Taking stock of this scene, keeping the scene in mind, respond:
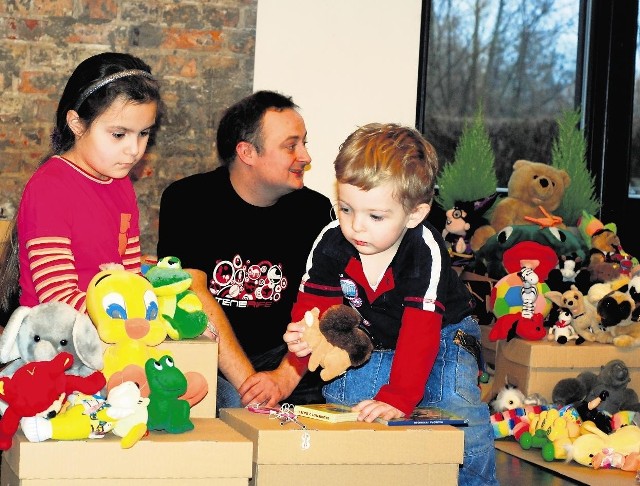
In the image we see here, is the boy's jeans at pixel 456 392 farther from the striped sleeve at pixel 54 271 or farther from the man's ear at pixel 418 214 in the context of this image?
the striped sleeve at pixel 54 271

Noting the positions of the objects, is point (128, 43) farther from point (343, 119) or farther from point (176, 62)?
point (343, 119)

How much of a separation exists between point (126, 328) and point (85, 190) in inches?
14.3

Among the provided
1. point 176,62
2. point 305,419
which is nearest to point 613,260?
point 176,62

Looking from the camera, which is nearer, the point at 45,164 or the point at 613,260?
the point at 45,164

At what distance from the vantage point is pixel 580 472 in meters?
2.65

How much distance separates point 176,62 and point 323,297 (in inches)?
53.1

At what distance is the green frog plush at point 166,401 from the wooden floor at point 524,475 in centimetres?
113

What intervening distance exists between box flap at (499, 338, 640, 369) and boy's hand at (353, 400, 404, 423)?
1299mm

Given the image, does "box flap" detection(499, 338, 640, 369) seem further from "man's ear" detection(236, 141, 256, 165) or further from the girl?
the girl

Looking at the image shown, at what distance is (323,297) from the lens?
6.54 ft

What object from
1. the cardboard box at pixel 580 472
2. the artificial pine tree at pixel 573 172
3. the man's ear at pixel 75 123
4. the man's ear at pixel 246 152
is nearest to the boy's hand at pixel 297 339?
the man's ear at pixel 75 123

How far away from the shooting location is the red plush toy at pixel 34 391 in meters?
1.54

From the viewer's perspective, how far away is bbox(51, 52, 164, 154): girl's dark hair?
2.05 m

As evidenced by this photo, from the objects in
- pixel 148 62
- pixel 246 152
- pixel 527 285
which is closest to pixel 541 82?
pixel 527 285
